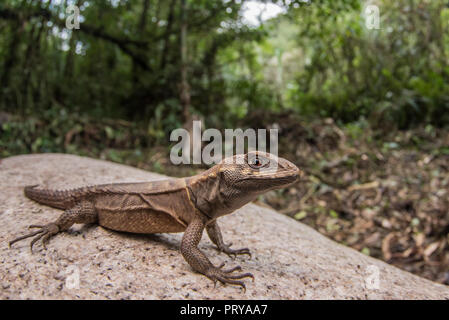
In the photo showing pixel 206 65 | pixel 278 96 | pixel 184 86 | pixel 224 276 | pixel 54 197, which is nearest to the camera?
pixel 224 276

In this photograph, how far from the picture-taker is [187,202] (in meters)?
2.94

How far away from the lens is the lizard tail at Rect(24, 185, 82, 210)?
352 centimetres

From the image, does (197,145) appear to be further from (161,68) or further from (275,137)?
(161,68)

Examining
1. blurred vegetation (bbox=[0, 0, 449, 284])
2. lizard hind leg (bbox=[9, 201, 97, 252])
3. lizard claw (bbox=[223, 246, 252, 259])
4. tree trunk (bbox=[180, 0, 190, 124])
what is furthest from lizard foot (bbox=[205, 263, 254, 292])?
tree trunk (bbox=[180, 0, 190, 124])

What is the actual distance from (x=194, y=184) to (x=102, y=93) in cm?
744

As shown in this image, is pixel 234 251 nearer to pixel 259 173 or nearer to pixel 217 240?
pixel 217 240

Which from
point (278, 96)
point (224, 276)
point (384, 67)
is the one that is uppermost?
point (384, 67)

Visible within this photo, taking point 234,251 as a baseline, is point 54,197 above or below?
above

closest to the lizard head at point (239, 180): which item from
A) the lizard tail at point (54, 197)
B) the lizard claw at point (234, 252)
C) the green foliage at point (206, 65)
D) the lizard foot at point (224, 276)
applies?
the lizard foot at point (224, 276)

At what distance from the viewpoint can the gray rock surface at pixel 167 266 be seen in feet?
7.84

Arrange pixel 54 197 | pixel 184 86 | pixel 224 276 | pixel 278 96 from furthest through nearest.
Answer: pixel 278 96, pixel 184 86, pixel 54 197, pixel 224 276

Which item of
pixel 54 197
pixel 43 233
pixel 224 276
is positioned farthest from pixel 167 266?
pixel 54 197

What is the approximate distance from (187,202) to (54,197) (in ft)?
5.13

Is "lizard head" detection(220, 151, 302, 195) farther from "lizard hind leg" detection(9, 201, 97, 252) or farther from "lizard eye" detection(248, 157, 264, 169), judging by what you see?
"lizard hind leg" detection(9, 201, 97, 252)
